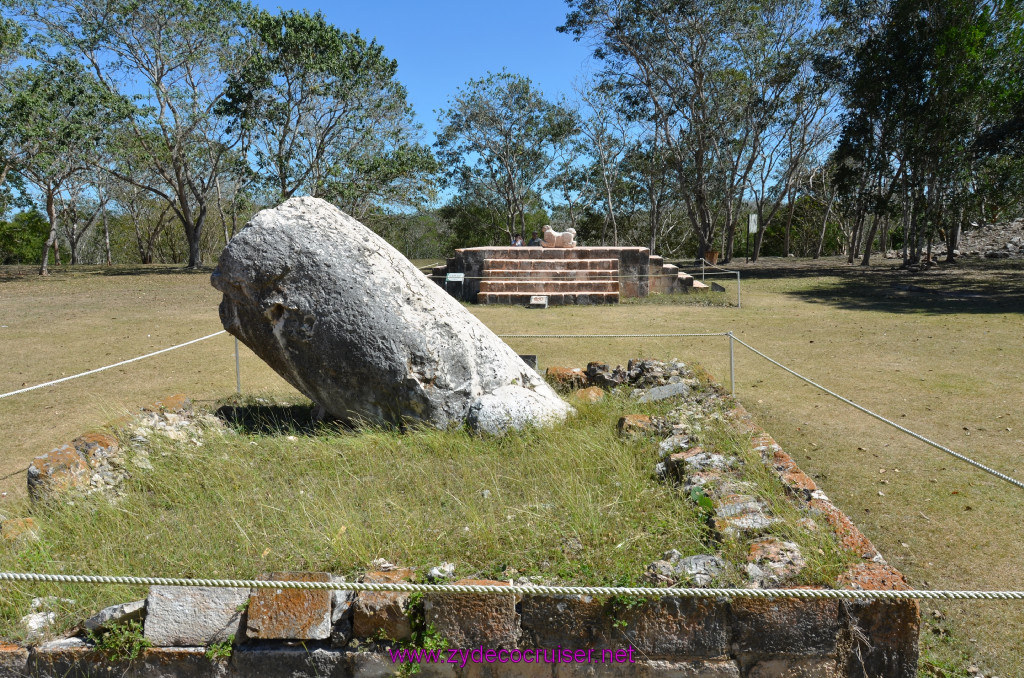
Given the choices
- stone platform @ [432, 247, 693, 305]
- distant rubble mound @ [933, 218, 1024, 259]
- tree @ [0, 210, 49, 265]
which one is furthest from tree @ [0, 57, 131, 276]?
distant rubble mound @ [933, 218, 1024, 259]

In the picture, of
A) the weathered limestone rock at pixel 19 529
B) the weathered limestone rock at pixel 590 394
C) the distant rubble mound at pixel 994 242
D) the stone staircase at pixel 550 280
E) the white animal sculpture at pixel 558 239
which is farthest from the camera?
the distant rubble mound at pixel 994 242

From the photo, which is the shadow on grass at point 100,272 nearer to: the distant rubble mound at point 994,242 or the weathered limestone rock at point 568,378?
the weathered limestone rock at point 568,378

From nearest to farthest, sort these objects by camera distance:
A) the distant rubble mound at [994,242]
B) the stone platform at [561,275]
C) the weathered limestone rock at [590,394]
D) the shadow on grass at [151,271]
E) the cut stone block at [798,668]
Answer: the cut stone block at [798,668]
the weathered limestone rock at [590,394]
the stone platform at [561,275]
the shadow on grass at [151,271]
the distant rubble mound at [994,242]

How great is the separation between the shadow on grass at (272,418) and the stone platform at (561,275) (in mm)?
10564

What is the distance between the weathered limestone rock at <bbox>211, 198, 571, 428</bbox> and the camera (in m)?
4.64

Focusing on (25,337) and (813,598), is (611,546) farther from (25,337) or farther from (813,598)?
(25,337)

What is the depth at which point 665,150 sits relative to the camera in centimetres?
2875

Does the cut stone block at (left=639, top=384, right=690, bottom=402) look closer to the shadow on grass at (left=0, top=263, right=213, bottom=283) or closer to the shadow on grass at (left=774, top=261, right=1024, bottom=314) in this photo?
the shadow on grass at (left=774, top=261, right=1024, bottom=314)

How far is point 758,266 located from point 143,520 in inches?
993

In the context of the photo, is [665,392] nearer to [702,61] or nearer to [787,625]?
[787,625]

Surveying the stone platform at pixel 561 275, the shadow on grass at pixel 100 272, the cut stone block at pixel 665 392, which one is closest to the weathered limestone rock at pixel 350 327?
the cut stone block at pixel 665 392

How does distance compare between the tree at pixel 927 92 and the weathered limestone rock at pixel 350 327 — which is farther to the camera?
the tree at pixel 927 92

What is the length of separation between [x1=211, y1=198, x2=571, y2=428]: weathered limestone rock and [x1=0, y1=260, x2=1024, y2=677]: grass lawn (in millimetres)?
1668

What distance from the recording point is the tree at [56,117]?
18.6m
